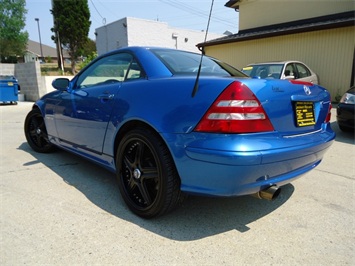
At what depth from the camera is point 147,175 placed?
7.27ft

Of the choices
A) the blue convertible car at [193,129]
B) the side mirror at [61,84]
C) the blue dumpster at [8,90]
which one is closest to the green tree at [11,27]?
the blue dumpster at [8,90]

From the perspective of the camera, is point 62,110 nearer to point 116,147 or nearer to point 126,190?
point 116,147

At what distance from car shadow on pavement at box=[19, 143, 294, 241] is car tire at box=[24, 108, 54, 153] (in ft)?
3.45

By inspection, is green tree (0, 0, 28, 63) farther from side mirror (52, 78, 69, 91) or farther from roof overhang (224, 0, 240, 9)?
side mirror (52, 78, 69, 91)

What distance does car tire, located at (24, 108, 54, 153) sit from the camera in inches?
160

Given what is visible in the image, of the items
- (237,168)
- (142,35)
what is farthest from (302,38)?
(142,35)

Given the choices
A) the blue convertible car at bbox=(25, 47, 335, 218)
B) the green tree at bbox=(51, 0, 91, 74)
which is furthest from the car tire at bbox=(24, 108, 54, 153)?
the green tree at bbox=(51, 0, 91, 74)

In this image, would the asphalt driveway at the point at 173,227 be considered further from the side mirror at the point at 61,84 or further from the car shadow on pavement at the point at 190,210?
the side mirror at the point at 61,84

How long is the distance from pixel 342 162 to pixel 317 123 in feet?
6.55

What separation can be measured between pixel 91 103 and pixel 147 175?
3.56 ft

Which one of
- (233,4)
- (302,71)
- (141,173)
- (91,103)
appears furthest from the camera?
(233,4)

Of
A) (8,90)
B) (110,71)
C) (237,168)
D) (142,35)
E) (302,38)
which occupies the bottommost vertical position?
(237,168)

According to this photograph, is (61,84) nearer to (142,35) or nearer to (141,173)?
(141,173)

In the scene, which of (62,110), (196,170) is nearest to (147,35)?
(62,110)
